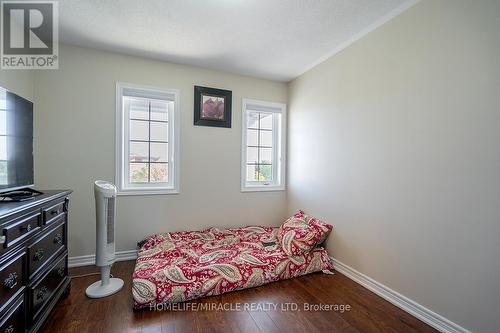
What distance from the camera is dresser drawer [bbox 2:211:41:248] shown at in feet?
3.76

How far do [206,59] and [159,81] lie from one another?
67 cm

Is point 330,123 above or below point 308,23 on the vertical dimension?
below

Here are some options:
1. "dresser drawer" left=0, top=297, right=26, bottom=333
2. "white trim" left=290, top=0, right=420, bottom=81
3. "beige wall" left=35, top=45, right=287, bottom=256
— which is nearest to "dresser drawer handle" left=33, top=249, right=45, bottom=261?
"dresser drawer" left=0, top=297, right=26, bottom=333

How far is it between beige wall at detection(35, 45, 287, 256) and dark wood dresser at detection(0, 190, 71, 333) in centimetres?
85

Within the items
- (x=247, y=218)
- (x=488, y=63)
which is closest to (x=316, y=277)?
(x=247, y=218)

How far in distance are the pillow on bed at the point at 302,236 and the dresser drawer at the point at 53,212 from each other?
6.97 ft

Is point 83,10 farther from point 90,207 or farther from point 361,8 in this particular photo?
point 361,8

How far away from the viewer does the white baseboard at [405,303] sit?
5.21 feet

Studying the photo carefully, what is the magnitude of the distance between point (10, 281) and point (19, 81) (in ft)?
6.51

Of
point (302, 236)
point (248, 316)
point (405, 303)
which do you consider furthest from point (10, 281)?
point (405, 303)

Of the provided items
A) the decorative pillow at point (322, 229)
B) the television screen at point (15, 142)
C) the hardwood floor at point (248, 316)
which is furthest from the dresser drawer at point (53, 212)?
the decorative pillow at point (322, 229)

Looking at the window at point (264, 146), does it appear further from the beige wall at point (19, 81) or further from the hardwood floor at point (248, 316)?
the beige wall at point (19, 81)

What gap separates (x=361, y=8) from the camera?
191 cm

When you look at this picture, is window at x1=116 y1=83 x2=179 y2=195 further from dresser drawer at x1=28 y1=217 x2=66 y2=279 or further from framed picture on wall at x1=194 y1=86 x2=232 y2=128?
dresser drawer at x1=28 y1=217 x2=66 y2=279
